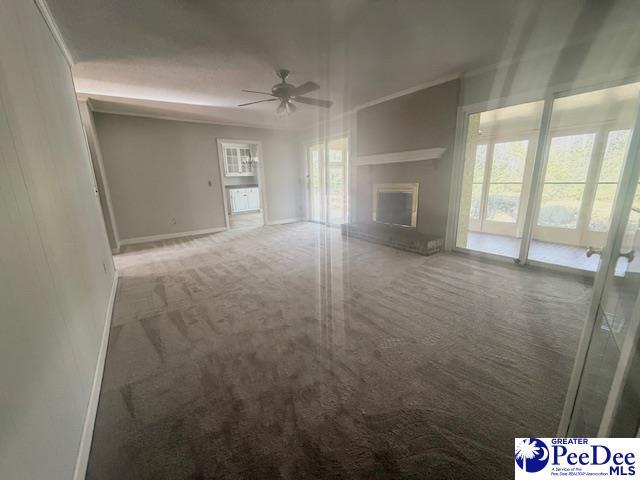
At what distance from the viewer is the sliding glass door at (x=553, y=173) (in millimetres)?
3402

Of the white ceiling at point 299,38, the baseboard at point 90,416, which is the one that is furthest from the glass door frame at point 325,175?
the baseboard at point 90,416

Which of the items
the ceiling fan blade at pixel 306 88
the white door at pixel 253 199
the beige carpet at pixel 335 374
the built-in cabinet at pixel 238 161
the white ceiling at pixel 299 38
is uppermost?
the white ceiling at pixel 299 38

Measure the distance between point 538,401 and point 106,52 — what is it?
464 cm

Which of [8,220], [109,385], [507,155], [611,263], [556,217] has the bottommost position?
[109,385]

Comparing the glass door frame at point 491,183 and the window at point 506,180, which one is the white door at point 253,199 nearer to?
the glass door frame at point 491,183

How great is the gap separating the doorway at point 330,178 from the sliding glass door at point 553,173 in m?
2.86

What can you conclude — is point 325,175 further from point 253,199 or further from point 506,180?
point 506,180

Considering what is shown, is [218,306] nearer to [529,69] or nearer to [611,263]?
[611,263]

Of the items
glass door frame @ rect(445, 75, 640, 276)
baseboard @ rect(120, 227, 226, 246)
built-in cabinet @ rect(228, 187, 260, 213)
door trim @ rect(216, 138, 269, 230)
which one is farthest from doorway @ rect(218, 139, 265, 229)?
glass door frame @ rect(445, 75, 640, 276)

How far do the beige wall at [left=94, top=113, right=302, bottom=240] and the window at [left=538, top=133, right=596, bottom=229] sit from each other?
5.96 meters

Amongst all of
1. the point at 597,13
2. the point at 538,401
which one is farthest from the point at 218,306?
the point at 597,13

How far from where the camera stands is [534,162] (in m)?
3.24

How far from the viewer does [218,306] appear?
2.47 metres

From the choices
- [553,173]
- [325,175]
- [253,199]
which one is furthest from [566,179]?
[253,199]
